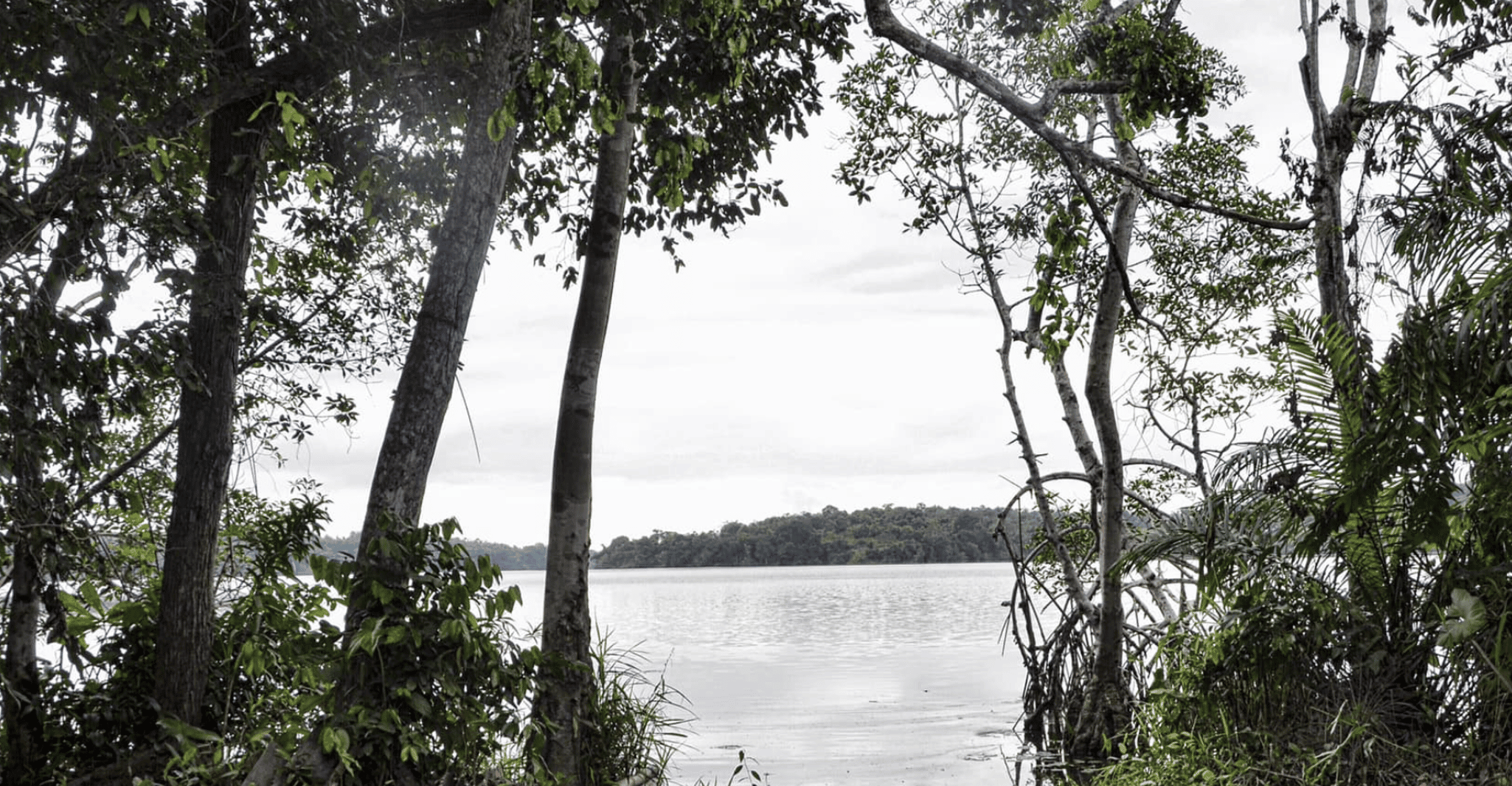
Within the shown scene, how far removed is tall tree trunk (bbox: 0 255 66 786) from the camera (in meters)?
3.61

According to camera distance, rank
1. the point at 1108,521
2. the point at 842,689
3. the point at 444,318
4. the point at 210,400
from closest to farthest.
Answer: the point at 444,318 < the point at 210,400 < the point at 1108,521 < the point at 842,689

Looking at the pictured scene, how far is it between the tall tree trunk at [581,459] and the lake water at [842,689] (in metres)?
0.60

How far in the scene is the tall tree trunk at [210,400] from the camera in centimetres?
476

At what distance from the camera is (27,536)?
383cm

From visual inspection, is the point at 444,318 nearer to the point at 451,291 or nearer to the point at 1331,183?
the point at 451,291

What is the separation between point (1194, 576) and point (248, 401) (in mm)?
6917

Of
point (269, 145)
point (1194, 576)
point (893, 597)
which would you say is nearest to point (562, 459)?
point (269, 145)

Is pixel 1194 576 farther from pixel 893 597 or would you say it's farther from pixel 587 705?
pixel 893 597

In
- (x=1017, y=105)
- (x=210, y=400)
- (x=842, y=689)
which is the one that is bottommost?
(x=842, y=689)

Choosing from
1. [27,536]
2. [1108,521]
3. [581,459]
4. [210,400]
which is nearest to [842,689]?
[1108,521]

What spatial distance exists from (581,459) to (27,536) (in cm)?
226

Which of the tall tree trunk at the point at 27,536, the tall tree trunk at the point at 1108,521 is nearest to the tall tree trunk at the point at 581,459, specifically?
the tall tree trunk at the point at 27,536

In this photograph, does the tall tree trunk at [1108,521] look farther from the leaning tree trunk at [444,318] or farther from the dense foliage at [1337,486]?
the leaning tree trunk at [444,318]

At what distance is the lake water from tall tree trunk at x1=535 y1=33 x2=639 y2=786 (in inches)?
23.5
